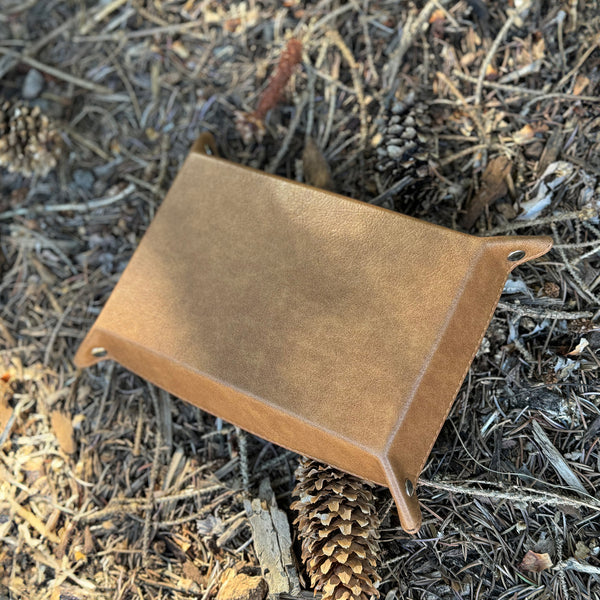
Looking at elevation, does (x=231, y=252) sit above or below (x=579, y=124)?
below

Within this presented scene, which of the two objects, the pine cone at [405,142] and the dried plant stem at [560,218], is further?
the pine cone at [405,142]

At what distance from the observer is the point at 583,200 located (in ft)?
4.58

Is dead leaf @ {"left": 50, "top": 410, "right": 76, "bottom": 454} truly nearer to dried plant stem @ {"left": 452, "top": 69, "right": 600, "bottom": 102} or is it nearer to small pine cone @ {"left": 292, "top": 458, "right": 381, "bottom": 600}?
small pine cone @ {"left": 292, "top": 458, "right": 381, "bottom": 600}

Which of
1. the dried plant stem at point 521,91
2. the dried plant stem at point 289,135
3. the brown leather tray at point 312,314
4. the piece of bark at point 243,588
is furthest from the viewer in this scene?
the dried plant stem at point 289,135

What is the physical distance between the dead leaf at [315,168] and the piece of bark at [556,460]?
2.72 feet

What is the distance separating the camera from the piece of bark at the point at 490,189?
1.48 m

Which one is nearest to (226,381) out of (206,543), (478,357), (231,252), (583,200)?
(231,252)

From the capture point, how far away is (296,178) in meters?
1.65

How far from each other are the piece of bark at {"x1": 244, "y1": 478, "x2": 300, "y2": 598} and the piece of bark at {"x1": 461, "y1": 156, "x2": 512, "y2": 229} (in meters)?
0.87

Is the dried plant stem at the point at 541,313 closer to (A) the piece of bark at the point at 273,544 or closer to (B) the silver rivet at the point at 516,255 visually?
(B) the silver rivet at the point at 516,255

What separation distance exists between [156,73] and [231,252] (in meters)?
0.86

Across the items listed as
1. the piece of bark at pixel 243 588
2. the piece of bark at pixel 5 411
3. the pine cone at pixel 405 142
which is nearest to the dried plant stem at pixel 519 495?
the piece of bark at pixel 243 588

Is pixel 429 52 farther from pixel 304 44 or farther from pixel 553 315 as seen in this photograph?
pixel 553 315

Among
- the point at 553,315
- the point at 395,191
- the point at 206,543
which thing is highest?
the point at 395,191
